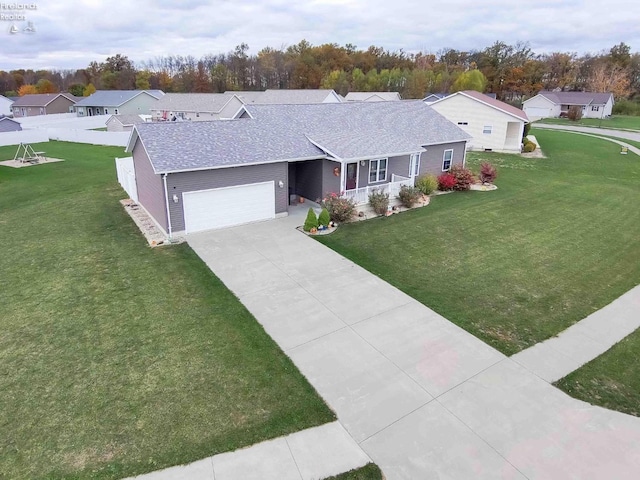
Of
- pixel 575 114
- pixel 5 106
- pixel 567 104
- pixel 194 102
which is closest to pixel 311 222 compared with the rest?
pixel 194 102

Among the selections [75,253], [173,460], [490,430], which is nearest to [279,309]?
[173,460]

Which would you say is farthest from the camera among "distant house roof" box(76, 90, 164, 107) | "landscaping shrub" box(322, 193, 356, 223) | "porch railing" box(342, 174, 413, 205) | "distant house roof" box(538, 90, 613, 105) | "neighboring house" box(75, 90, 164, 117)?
"distant house roof" box(538, 90, 613, 105)

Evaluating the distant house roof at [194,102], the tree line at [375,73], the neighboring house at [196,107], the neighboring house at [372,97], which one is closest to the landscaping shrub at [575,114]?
the tree line at [375,73]

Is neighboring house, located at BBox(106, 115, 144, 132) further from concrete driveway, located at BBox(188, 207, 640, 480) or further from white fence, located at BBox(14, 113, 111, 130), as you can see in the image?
concrete driveway, located at BBox(188, 207, 640, 480)

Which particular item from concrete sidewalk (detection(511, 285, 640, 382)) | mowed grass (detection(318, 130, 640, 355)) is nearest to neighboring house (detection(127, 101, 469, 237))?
mowed grass (detection(318, 130, 640, 355))

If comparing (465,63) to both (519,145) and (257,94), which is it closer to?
(257,94)

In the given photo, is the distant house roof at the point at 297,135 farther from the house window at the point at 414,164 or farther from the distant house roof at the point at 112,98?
the distant house roof at the point at 112,98

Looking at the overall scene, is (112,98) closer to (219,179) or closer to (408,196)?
(219,179)
